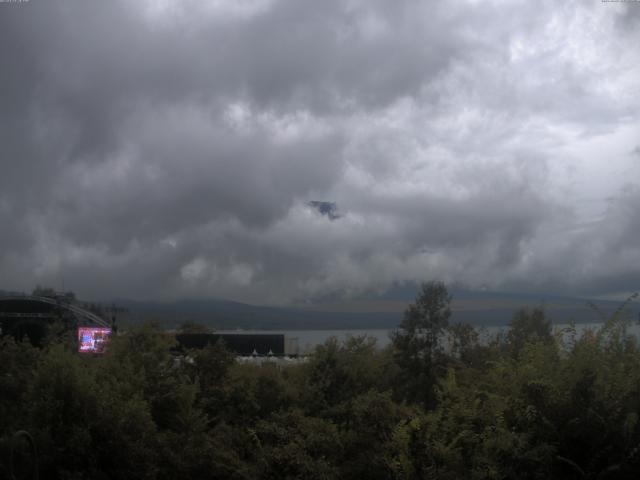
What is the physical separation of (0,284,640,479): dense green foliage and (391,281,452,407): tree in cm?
549

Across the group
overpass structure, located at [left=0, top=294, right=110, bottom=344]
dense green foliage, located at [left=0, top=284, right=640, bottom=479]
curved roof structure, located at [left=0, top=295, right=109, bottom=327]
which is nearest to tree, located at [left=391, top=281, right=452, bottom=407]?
dense green foliage, located at [left=0, top=284, right=640, bottom=479]

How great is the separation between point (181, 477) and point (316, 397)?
9.78 feet

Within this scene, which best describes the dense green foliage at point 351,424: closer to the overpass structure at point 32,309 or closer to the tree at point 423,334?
the tree at point 423,334

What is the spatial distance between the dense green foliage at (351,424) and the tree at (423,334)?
549cm

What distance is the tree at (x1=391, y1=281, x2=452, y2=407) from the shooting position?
56.6 ft

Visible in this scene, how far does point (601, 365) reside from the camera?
8992mm

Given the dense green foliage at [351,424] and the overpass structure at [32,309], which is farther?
the overpass structure at [32,309]

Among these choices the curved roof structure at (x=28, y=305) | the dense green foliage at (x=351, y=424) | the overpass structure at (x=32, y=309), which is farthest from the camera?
the curved roof structure at (x=28, y=305)

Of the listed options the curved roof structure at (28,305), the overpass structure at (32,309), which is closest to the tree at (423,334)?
the overpass structure at (32,309)

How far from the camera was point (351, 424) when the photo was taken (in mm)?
10266

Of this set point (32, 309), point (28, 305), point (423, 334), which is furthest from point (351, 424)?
point (28, 305)

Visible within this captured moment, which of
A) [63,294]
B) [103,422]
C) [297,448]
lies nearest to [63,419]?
[103,422]

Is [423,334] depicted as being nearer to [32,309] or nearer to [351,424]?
[351,424]

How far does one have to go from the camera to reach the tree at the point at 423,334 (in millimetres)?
17250
